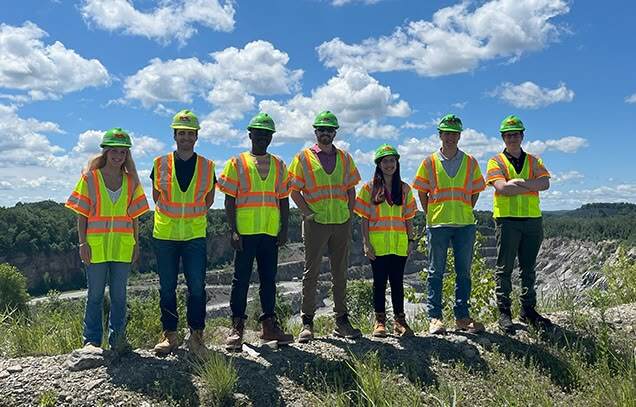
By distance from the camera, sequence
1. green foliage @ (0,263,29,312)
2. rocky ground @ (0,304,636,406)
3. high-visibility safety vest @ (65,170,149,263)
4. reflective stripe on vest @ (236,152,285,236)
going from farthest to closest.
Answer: green foliage @ (0,263,29,312) < reflective stripe on vest @ (236,152,285,236) < high-visibility safety vest @ (65,170,149,263) < rocky ground @ (0,304,636,406)

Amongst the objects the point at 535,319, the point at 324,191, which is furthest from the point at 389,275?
the point at 535,319

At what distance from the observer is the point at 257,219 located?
17.8 feet

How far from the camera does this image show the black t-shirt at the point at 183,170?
5.26m

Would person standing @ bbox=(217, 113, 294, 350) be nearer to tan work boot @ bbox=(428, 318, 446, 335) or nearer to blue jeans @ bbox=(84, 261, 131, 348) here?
blue jeans @ bbox=(84, 261, 131, 348)

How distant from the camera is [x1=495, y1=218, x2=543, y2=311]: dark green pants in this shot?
6148mm

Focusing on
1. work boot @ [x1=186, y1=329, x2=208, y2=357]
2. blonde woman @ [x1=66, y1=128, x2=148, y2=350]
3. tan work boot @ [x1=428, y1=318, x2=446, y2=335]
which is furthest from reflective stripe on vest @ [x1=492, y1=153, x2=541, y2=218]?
blonde woman @ [x1=66, y1=128, x2=148, y2=350]

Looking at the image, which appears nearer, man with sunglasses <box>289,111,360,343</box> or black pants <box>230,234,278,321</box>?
black pants <box>230,234,278,321</box>

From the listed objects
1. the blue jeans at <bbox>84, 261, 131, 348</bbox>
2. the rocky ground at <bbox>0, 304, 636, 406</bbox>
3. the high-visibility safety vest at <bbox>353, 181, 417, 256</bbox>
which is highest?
the high-visibility safety vest at <bbox>353, 181, 417, 256</bbox>

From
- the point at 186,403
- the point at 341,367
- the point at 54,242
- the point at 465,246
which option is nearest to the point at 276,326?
the point at 341,367

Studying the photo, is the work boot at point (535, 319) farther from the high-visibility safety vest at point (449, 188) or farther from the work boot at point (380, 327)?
the work boot at point (380, 327)

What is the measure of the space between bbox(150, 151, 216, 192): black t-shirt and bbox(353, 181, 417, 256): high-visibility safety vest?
188 cm

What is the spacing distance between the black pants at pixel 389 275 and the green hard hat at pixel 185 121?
2472 millimetres

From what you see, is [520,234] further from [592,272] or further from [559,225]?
[559,225]

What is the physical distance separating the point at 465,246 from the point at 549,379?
1.60 meters
